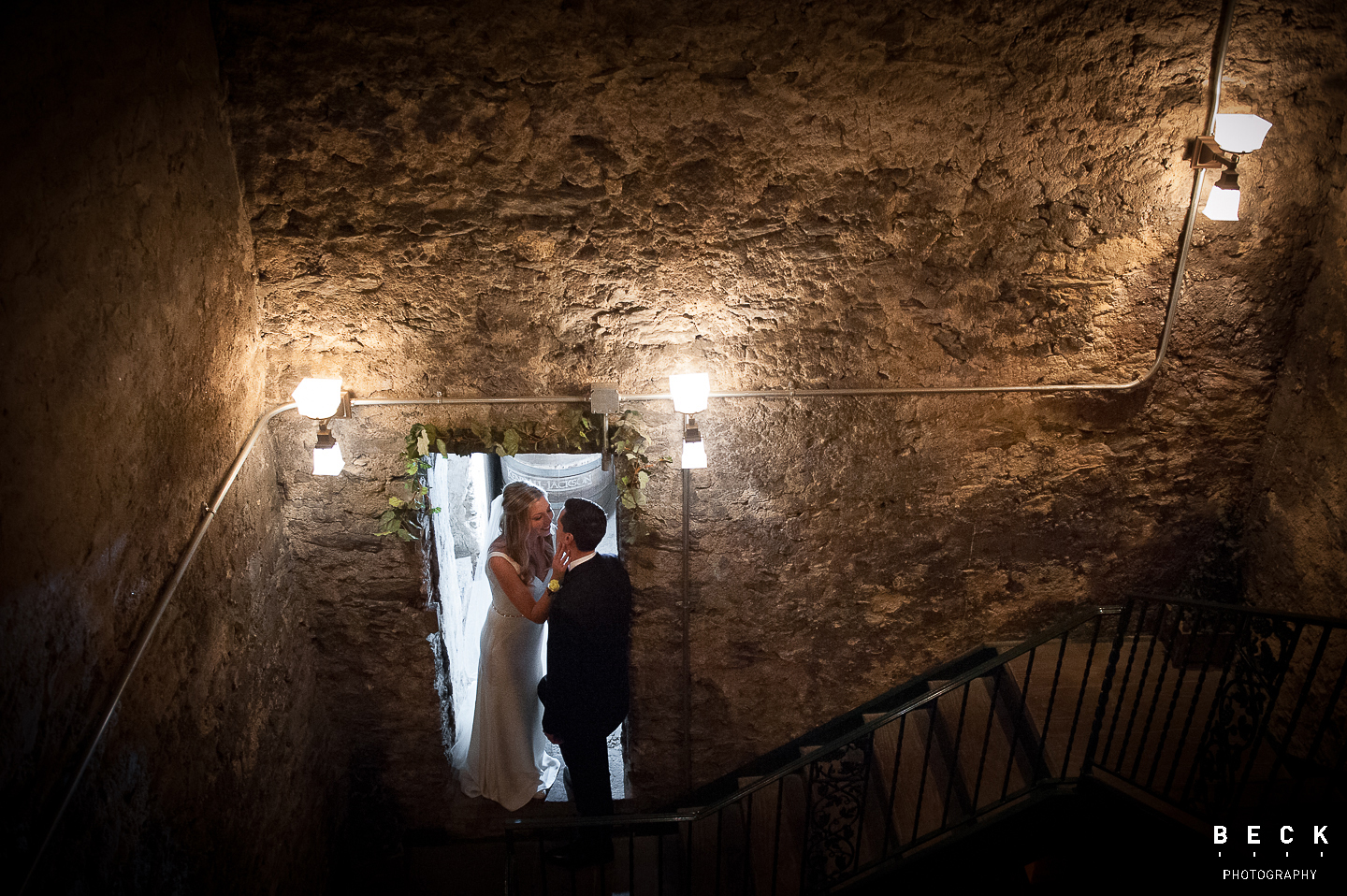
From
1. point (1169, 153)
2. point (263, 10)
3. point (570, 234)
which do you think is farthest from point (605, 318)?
point (1169, 153)

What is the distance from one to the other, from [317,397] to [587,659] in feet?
6.62

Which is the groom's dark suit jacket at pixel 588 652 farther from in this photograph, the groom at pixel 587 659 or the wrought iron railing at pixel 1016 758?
the wrought iron railing at pixel 1016 758

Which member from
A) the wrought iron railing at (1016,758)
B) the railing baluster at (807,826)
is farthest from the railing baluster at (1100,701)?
the railing baluster at (807,826)

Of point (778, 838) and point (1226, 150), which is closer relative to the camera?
point (1226, 150)

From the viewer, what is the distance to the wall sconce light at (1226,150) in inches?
139

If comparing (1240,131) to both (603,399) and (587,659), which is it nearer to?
(603,399)

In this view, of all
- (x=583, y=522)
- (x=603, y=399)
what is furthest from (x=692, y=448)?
(x=583, y=522)

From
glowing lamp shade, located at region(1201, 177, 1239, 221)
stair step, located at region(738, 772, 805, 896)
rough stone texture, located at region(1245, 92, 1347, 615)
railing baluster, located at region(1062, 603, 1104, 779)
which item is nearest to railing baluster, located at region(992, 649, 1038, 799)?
railing baluster, located at region(1062, 603, 1104, 779)

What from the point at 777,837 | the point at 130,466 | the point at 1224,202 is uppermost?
the point at 1224,202

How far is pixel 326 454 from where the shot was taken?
12.2 ft

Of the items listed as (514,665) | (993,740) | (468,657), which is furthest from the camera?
(468,657)

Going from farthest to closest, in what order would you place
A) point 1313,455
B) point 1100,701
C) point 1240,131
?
point 1313,455
point 1100,701
point 1240,131

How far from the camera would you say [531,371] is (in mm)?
3959

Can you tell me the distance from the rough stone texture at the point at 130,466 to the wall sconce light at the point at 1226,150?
4451 mm
